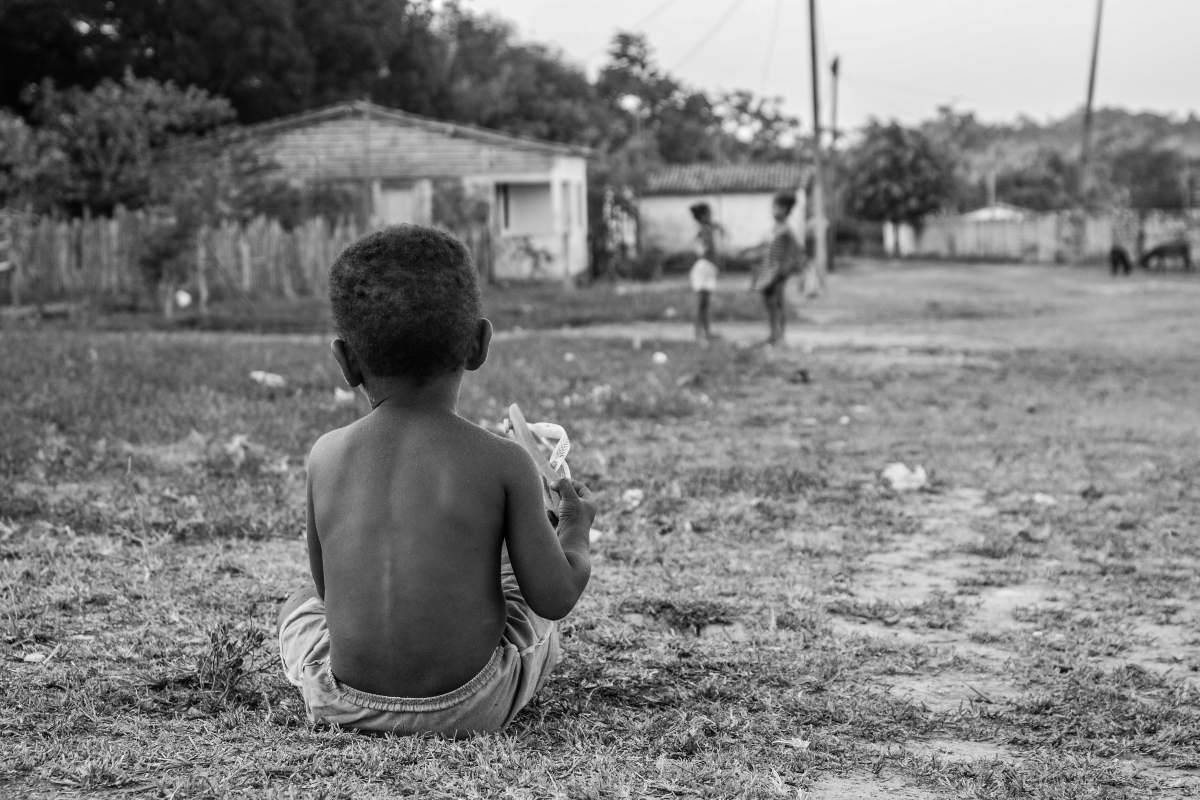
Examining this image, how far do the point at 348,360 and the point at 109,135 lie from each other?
23.8 metres

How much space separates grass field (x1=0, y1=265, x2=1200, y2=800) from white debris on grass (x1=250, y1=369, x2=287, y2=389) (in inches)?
5.2

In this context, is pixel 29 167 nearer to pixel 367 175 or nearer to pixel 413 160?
pixel 367 175

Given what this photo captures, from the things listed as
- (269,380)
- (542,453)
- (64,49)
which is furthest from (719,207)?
(542,453)

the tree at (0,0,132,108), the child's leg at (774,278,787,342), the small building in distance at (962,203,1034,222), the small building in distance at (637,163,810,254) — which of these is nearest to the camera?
the child's leg at (774,278,787,342)

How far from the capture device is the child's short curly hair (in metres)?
2.58

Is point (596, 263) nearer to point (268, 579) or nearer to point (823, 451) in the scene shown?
point (823, 451)

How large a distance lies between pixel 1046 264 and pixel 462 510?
129 feet

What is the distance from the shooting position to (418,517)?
2.65 m

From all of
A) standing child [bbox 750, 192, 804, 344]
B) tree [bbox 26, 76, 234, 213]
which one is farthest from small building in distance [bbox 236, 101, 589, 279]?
standing child [bbox 750, 192, 804, 344]

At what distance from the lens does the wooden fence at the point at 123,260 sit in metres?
17.3

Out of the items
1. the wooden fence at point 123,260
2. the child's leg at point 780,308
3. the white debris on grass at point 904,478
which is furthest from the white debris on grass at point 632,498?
the wooden fence at point 123,260

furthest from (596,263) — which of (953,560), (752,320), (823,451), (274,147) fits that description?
→ (953,560)

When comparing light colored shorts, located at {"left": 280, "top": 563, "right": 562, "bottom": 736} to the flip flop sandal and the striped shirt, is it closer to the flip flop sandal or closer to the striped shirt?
the flip flop sandal

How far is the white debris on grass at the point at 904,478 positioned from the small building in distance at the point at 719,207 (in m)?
31.7
